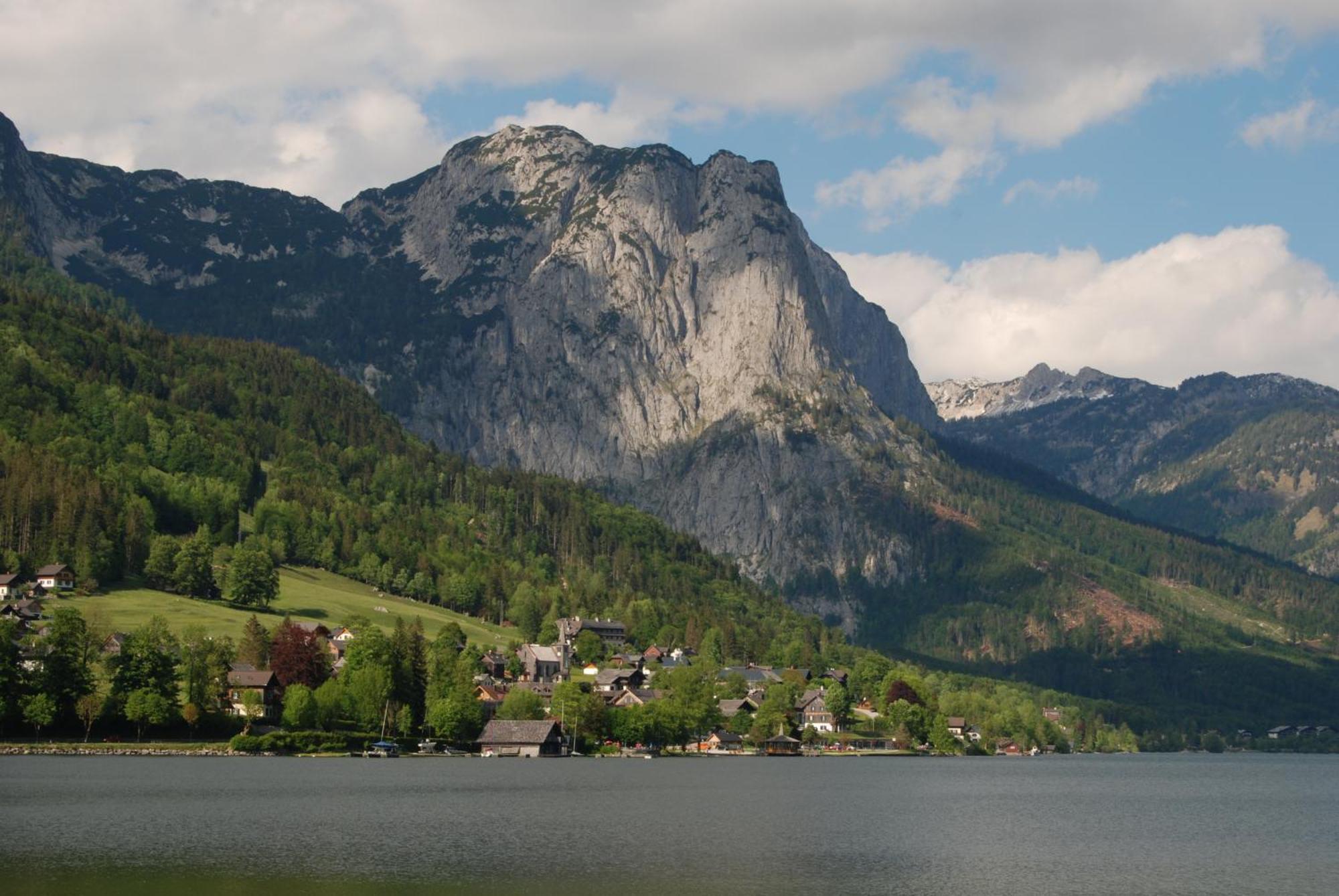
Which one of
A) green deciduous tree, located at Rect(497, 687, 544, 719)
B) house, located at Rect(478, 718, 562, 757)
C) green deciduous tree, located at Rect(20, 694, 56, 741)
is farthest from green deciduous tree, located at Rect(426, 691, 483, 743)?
green deciduous tree, located at Rect(20, 694, 56, 741)

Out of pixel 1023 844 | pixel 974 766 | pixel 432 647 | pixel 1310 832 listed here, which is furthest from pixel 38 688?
pixel 974 766

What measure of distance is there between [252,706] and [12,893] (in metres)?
86.0

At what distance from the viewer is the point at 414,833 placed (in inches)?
3095

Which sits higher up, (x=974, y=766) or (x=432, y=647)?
(x=432, y=647)

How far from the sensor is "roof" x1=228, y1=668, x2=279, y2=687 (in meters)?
143

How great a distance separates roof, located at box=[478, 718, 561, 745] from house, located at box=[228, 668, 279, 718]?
21277 millimetres

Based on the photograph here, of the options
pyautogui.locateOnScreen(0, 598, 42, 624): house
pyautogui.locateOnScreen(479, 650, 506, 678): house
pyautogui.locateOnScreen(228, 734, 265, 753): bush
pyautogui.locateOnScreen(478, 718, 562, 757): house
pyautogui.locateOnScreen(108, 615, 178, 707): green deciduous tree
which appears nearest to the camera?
pyautogui.locateOnScreen(108, 615, 178, 707): green deciduous tree

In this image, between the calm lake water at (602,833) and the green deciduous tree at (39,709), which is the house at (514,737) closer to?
the calm lake water at (602,833)

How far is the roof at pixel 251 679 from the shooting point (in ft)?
468

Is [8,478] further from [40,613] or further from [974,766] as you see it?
[974,766]

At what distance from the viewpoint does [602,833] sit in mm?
81500

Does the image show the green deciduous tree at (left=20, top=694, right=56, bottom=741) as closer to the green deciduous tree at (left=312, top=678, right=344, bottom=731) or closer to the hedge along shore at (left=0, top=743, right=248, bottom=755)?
the hedge along shore at (left=0, top=743, right=248, bottom=755)

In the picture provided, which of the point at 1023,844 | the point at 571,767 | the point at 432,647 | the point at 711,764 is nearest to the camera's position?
the point at 1023,844

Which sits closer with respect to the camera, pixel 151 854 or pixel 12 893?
pixel 12 893
